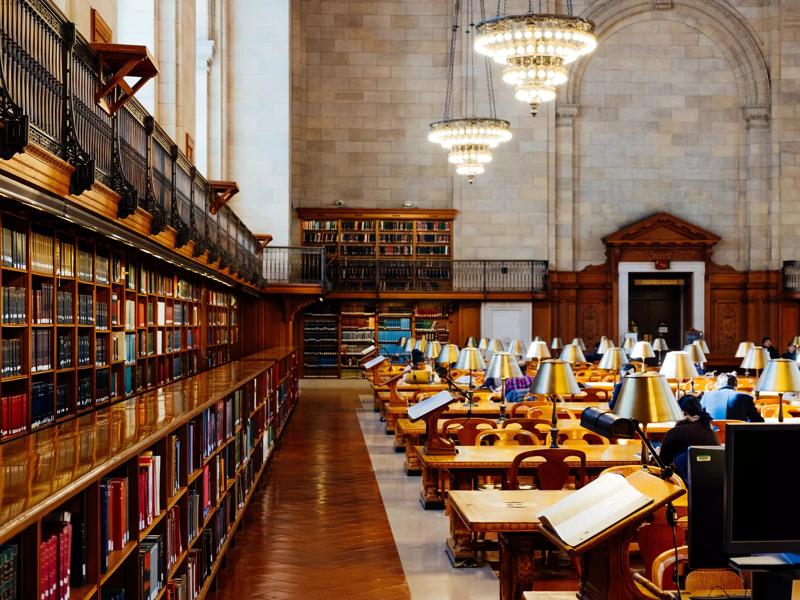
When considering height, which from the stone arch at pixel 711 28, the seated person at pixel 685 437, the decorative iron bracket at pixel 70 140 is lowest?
the seated person at pixel 685 437

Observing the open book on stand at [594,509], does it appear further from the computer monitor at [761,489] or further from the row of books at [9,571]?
the row of books at [9,571]

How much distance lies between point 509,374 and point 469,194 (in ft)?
48.1

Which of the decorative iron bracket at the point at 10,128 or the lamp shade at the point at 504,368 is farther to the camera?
the lamp shade at the point at 504,368

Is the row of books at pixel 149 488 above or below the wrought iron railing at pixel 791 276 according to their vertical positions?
below

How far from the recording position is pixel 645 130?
76.6ft

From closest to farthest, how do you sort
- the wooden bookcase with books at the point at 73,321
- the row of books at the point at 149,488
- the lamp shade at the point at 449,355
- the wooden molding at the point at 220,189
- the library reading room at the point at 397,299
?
the library reading room at the point at 397,299 → the row of books at the point at 149,488 → the wooden bookcase with books at the point at 73,321 → the lamp shade at the point at 449,355 → the wooden molding at the point at 220,189

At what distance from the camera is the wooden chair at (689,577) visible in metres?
3.45

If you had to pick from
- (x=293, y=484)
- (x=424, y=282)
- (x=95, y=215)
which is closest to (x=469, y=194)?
(x=424, y=282)

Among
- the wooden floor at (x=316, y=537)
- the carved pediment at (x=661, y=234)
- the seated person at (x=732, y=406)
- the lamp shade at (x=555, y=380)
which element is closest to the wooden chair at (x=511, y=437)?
the lamp shade at (x=555, y=380)

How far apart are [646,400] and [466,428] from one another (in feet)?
10.7

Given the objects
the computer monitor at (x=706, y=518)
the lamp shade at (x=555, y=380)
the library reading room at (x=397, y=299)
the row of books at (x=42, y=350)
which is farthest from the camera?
the lamp shade at (x=555, y=380)

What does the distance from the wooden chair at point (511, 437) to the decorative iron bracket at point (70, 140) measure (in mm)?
3423

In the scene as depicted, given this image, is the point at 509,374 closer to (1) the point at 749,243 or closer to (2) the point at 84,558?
(2) the point at 84,558

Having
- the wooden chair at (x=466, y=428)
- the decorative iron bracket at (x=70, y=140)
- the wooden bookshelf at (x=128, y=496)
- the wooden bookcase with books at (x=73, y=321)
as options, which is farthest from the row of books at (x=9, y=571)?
the wooden chair at (x=466, y=428)
